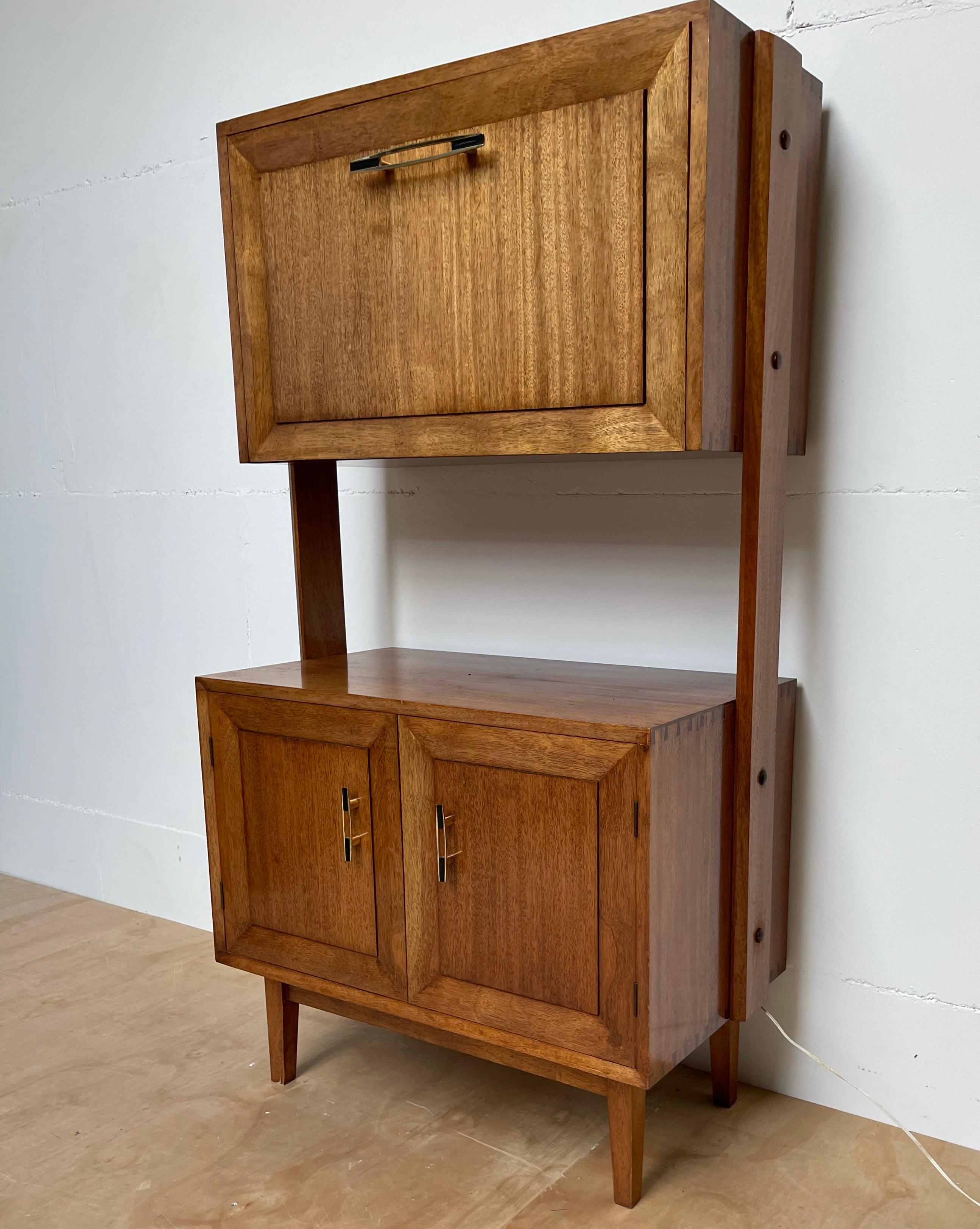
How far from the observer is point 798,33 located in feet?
5.50

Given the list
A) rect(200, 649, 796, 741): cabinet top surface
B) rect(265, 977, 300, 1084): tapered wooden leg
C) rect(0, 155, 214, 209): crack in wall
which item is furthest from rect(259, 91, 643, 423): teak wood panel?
rect(265, 977, 300, 1084): tapered wooden leg

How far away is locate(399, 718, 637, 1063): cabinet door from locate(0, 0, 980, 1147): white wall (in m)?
0.50

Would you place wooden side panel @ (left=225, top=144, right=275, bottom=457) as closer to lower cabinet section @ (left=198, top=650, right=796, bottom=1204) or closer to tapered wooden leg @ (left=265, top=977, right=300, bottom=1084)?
lower cabinet section @ (left=198, top=650, right=796, bottom=1204)

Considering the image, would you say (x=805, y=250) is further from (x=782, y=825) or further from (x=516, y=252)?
(x=782, y=825)

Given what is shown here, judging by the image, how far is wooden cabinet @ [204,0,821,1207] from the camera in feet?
4.61

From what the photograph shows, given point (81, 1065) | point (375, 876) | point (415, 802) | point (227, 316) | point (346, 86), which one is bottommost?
point (81, 1065)

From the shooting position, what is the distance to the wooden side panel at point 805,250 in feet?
5.18

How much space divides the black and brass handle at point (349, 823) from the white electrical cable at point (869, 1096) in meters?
0.73

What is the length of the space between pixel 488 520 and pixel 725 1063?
1.05 metres

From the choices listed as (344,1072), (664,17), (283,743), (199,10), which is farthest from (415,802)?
(199,10)

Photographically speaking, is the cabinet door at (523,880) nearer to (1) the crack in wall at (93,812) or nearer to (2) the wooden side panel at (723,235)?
(2) the wooden side panel at (723,235)

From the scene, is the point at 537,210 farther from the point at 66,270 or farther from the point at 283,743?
the point at 66,270

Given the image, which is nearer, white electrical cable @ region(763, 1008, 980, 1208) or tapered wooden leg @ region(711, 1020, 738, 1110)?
white electrical cable @ region(763, 1008, 980, 1208)

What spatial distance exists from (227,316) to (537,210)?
3.87 feet
